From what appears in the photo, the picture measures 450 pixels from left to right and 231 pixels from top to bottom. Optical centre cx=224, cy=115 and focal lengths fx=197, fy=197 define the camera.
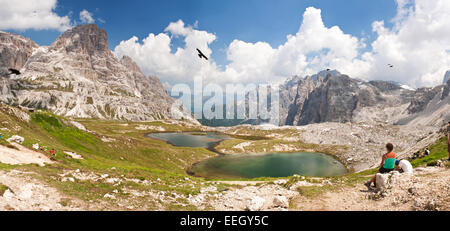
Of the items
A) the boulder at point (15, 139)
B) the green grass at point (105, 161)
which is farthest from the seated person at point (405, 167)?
the boulder at point (15, 139)

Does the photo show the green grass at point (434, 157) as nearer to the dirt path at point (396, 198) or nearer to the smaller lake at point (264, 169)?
the dirt path at point (396, 198)

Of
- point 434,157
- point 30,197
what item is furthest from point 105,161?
point 434,157

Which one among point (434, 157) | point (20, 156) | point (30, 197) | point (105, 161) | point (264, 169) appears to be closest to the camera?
point (30, 197)

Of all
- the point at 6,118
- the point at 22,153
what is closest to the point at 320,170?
the point at 22,153

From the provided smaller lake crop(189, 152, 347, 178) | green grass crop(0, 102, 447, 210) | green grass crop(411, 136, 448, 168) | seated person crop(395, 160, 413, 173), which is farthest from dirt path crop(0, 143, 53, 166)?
smaller lake crop(189, 152, 347, 178)

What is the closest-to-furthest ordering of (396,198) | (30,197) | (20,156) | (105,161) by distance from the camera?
(396,198) < (30,197) < (20,156) < (105,161)

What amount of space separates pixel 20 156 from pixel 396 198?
39890 millimetres

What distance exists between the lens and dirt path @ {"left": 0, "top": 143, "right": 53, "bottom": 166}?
907 inches

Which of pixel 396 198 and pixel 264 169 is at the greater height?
pixel 396 198

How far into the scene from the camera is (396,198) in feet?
42.2

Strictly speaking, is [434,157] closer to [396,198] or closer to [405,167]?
[405,167]

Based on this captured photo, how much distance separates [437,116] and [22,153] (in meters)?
266

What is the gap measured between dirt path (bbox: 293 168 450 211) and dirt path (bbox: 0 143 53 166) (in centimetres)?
3106
